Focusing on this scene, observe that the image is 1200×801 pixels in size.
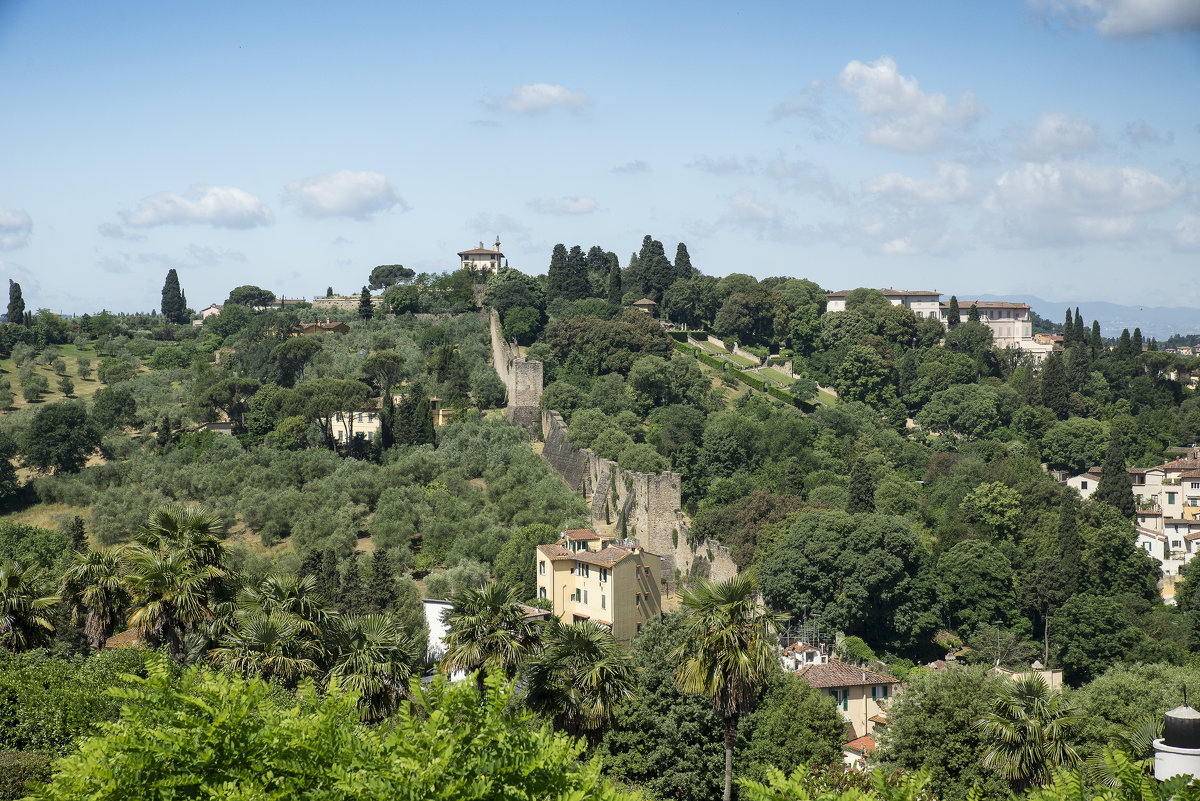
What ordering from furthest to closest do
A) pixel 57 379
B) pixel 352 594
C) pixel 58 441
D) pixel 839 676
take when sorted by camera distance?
1. pixel 57 379
2. pixel 58 441
3. pixel 352 594
4. pixel 839 676

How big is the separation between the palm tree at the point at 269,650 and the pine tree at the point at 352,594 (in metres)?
15.0

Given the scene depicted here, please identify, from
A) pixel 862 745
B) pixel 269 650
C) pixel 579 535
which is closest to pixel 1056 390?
pixel 579 535

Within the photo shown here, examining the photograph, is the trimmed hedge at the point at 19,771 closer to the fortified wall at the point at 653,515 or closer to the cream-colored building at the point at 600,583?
the cream-colored building at the point at 600,583

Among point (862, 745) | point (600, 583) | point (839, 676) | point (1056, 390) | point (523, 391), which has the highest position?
point (523, 391)

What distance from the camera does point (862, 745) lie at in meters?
30.5

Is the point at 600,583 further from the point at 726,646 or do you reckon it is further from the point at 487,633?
the point at 726,646

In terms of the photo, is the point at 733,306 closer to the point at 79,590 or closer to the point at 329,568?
the point at 329,568

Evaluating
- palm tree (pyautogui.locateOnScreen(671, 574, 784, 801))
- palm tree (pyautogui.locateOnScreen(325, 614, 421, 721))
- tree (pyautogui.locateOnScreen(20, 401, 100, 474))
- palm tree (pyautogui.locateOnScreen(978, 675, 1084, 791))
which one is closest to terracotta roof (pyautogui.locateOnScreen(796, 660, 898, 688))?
palm tree (pyautogui.locateOnScreen(978, 675, 1084, 791))

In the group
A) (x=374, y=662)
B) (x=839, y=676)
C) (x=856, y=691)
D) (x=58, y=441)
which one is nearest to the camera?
(x=374, y=662)

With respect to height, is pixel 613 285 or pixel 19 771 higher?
pixel 613 285

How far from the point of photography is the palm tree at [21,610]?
72.7ft

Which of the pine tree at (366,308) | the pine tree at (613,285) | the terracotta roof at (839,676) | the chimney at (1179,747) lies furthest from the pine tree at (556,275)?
the chimney at (1179,747)

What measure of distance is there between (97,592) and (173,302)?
3257 inches

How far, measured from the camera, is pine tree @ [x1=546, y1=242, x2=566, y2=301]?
81.2 metres
